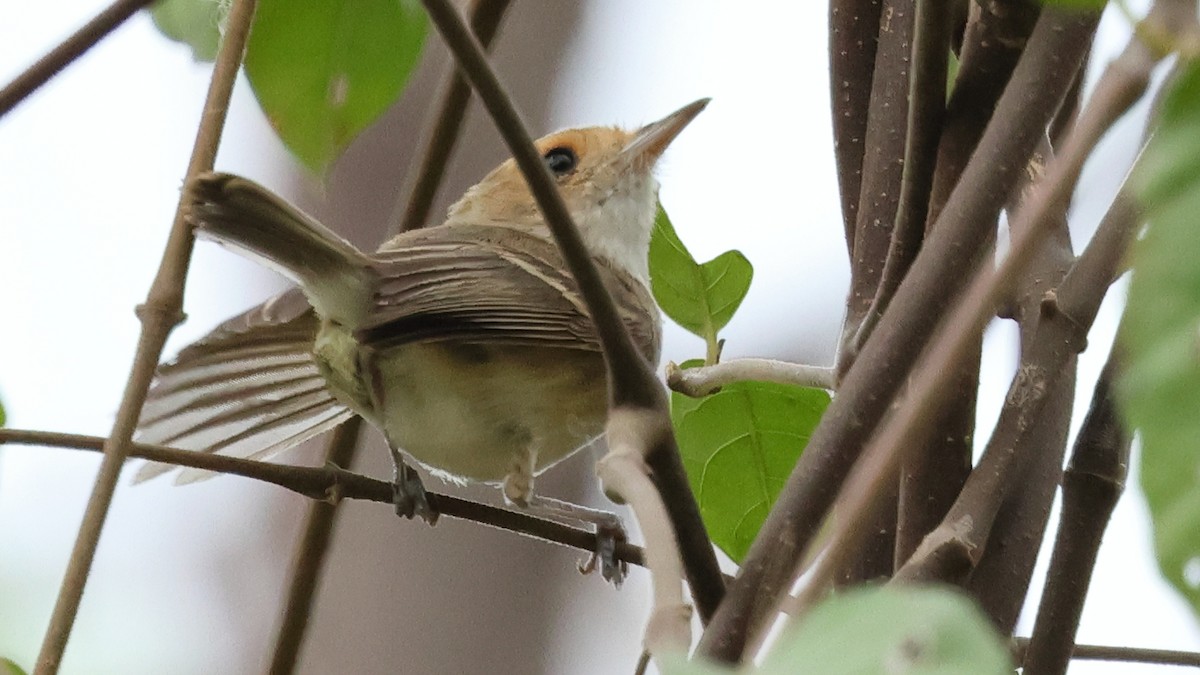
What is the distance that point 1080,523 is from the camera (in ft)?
3.12

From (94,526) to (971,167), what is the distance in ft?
2.10

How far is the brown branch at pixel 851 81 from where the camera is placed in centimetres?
139

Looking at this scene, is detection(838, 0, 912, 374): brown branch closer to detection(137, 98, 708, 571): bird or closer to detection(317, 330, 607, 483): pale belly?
detection(137, 98, 708, 571): bird

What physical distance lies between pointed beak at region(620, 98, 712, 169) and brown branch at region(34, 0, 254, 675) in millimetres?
1322

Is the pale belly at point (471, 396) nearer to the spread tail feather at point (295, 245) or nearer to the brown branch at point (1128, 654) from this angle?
the spread tail feather at point (295, 245)

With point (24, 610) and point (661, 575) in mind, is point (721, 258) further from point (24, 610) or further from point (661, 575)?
point (24, 610)

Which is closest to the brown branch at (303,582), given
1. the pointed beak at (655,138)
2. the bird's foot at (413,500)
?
the bird's foot at (413,500)

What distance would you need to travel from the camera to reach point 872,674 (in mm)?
450

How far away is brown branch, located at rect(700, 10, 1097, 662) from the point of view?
757 mm

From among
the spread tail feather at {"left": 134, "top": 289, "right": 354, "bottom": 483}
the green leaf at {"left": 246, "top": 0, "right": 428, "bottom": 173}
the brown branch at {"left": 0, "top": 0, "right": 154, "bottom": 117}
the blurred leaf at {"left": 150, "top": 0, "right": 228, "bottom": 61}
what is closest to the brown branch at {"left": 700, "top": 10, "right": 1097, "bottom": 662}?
the green leaf at {"left": 246, "top": 0, "right": 428, "bottom": 173}

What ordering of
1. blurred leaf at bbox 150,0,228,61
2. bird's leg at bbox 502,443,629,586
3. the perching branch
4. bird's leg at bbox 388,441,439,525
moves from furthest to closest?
bird's leg at bbox 502,443,629,586, bird's leg at bbox 388,441,439,525, blurred leaf at bbox 150,0,228,61, the perching branch

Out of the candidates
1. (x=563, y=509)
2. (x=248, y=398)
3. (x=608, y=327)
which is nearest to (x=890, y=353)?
(x=608, y=327)

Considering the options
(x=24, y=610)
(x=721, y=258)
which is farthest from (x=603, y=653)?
(x=721, y=258)

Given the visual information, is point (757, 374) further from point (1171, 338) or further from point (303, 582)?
point (1171, 338)
